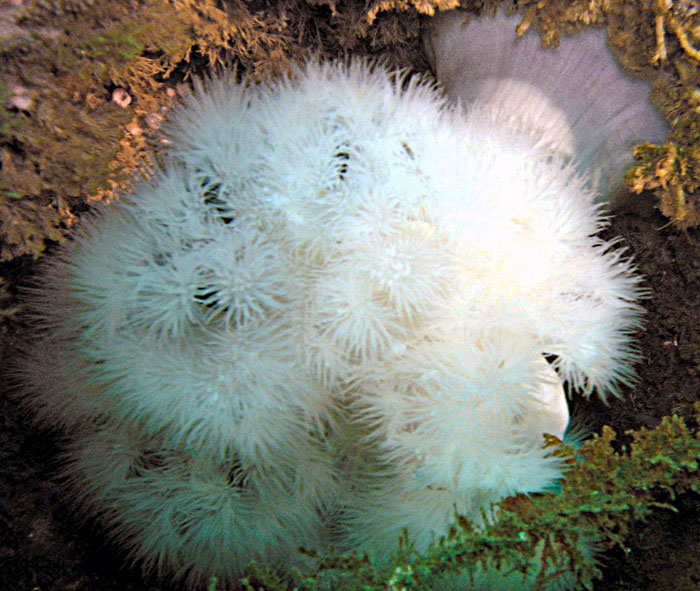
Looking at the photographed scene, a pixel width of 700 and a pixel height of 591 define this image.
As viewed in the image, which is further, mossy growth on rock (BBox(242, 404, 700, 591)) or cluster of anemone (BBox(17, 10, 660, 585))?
cluster of anemone (BBox(17, 10, 660, 585))

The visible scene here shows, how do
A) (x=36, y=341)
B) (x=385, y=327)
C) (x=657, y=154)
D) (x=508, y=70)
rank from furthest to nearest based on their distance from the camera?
(x=508, y=70)
(x=657, y=154)
(x=36, y=341)
(x=385, y=327)

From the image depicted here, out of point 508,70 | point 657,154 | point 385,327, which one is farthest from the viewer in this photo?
point 508,70

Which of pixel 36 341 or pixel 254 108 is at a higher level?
pixel 254 108

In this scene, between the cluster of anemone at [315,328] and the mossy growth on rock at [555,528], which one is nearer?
the mossy growth on rock at [555,528]

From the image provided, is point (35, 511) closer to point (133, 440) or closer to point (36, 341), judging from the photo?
point (133, 440)

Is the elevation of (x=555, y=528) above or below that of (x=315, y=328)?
below

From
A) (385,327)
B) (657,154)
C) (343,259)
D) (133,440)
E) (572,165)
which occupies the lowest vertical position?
(133,440)

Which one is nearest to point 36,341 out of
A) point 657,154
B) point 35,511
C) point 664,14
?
point 35,511

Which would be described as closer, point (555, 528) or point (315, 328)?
point (555, 528)
